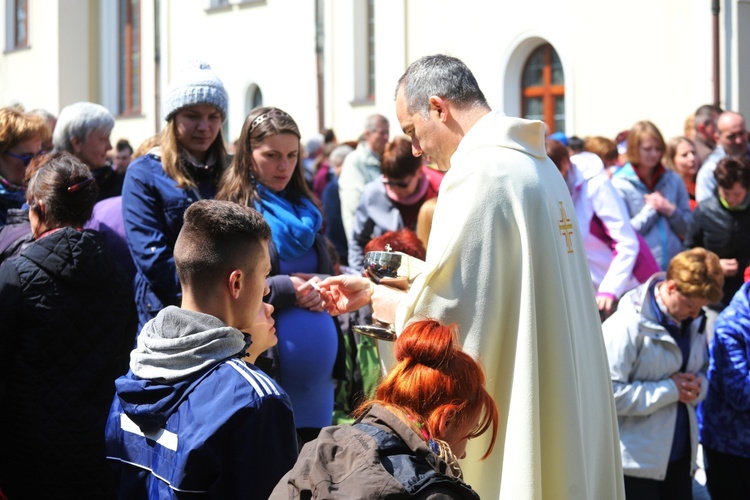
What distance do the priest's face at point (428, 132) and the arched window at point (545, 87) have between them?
13286 millimetres

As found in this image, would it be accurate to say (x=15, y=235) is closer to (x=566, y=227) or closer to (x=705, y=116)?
(x=566, y=227)

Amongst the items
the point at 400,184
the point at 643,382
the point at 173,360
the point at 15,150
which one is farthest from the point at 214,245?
the point at 400,184

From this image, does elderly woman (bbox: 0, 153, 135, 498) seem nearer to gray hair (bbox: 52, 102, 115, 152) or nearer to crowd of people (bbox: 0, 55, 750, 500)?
crowd of people (bbox: 0, 55, 750, 500)

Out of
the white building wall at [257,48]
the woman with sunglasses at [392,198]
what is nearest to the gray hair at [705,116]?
the woman with sunglasses at [392,198]

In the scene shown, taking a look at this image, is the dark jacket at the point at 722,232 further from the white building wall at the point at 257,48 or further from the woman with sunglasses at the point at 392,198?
the white building wall at the point at 257,48

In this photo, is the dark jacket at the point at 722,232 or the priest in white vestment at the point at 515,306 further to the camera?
the dark jacket at the point at 722,232

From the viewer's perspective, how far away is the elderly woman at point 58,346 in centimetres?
391

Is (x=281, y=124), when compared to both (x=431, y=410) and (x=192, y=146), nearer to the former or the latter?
(x=192, y=146)

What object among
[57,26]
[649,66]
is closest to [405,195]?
[649,66]

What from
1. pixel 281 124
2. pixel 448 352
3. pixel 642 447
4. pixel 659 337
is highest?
pixel 281 124

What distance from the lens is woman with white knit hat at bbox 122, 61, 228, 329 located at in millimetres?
4359

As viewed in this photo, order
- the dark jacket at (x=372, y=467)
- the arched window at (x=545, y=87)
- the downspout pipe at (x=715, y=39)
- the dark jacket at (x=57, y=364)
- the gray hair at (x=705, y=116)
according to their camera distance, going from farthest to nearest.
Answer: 1. the arched window at (x=545, y=87)
2. the downspout pipe at (x=715, y=39)
3. the gray hair at (x=705, y=116)
4. the dark jacket at (x=57, y=364)
5. the dark jacket at (x=372, y=467)

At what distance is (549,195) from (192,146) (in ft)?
6.44

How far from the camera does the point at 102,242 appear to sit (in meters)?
4.09
